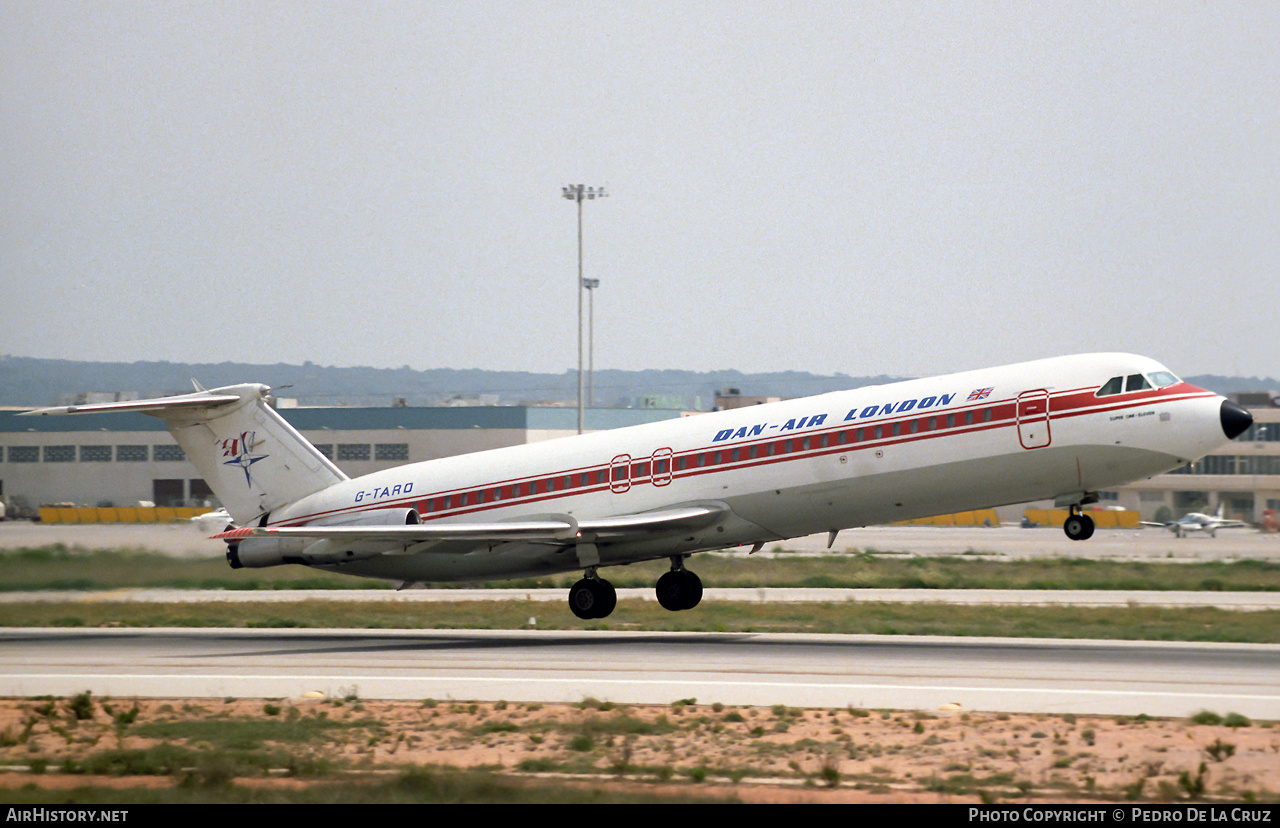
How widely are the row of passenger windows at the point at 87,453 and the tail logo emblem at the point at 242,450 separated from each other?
167 feet

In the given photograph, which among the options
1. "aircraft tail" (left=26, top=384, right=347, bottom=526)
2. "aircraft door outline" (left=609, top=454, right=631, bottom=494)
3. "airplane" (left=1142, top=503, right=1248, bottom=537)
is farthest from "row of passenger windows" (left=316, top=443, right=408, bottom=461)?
"aircraft door outline" (left=609, top=454, right=631, bottom=494)

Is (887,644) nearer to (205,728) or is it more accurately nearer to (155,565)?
(205,728)

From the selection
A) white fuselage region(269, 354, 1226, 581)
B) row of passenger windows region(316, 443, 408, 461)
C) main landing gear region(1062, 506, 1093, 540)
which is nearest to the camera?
main landing gear region(1062, 506, 1093, 540)

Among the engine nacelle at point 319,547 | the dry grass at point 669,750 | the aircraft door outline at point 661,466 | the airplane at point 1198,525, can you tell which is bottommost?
the dry grass at point 669,750

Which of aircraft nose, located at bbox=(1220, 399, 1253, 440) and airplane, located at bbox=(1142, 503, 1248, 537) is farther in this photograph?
airplane, located at bbox=(1142, 503, 1248, 537)

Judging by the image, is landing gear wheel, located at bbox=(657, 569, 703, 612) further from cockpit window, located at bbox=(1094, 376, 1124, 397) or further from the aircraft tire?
cockpit window, located at bbox=(1094, 376, 1124, 397)

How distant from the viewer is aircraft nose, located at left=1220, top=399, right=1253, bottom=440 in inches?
1129

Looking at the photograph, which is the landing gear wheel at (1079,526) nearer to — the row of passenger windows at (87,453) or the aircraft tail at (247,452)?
the aircraft tail at (247,452)

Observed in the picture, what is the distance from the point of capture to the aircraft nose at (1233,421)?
2867 cm

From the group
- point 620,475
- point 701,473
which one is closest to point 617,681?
point 701,473

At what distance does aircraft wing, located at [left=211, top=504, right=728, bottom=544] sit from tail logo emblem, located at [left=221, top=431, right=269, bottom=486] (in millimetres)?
3981

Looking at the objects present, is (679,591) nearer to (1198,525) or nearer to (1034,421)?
(1034,421)

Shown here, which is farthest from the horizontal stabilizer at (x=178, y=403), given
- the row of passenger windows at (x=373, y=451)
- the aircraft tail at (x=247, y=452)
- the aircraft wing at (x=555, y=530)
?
the row of passenger windows at (x=373, y=451)

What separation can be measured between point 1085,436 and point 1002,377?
231 centimetres
